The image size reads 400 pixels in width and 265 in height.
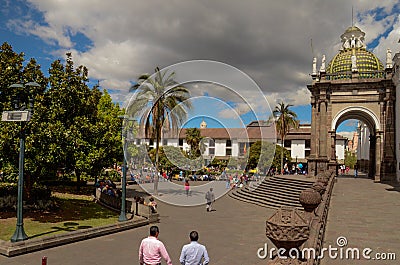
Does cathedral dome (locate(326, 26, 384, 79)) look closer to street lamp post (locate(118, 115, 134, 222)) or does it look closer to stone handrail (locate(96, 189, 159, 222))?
street lamp post (locate(118, 115, 134, 222))

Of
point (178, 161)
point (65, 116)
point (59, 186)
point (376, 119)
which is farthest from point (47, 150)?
point (376, 119)

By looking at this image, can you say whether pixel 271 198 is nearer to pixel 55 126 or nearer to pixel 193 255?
pixel 55 126

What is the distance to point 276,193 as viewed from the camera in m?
24.4

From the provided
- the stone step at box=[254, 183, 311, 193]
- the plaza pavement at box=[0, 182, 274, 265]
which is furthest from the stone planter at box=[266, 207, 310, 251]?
the stone step at box=[254, 183, 311, 193]

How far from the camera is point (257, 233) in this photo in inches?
574

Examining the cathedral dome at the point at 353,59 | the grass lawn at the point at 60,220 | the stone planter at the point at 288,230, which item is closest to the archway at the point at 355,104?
the cathedral dome at the point at 353,59

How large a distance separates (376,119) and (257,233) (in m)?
20.3

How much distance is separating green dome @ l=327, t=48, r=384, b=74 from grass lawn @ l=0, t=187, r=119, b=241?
2423 cm

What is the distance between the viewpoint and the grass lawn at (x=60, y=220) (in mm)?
12836

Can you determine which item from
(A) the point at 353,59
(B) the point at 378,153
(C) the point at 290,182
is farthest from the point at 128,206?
(A) the point at 353,59

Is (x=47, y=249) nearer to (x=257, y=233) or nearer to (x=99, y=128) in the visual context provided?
(x=99, y=128)

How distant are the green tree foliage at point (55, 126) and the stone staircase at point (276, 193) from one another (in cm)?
1165

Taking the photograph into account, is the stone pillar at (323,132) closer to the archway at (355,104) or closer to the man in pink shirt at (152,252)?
the archway at (355,104)

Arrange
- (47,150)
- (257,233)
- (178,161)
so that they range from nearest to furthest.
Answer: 1. (47,150)
2. (257,233)
3. (178,161)
